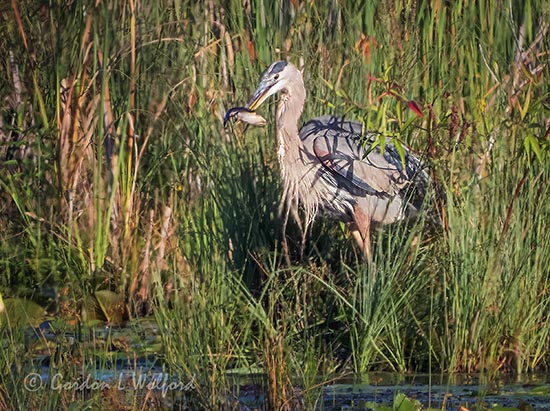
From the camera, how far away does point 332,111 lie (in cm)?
546

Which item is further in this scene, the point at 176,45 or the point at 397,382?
the point at 176,45

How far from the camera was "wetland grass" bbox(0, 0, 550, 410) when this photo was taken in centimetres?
421

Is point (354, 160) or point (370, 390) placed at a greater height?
point (354, 160)

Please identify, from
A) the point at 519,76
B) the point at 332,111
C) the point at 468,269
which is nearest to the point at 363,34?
the point at 332,111

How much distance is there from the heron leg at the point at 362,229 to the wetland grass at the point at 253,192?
0.23ft

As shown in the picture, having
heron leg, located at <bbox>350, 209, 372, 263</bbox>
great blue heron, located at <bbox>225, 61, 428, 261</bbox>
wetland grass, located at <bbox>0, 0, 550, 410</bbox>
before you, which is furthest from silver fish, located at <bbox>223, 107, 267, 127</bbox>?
heron leg, located at <bbox>350, 209, 372, 263</bbox>

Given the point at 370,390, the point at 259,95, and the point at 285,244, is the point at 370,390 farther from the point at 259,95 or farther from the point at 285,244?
the point at 259,95

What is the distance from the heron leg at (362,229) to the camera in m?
5.06

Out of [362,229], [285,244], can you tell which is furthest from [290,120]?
[285,244]

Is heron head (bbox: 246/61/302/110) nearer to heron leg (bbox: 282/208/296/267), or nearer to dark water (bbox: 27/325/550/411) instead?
heron leg (bbox: 282/208/296/267)

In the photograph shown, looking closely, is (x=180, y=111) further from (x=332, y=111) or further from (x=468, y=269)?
(x=468, y=269)

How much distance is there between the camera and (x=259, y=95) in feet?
16.4

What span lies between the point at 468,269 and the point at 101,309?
1.99 metres

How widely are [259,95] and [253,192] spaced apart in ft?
1.55
